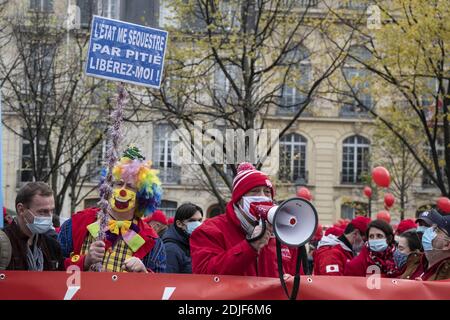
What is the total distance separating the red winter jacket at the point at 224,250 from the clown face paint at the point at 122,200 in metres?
0.65

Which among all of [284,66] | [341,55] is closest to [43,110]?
[284,66]

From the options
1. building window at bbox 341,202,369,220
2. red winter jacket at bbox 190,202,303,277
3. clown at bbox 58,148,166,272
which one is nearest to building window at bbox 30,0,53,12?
clown at bbox 58,148,166,272

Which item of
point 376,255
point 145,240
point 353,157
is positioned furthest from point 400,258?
point 353,157

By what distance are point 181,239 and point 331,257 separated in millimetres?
1771

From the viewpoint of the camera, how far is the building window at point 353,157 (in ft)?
131

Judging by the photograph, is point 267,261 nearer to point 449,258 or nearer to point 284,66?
→ point 449,258

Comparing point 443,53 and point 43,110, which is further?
point 43,110

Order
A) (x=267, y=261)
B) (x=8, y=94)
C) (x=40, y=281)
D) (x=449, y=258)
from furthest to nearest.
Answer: (x=8, y=94)
(x=449, y=258)
(x=267, y=261)
(x=40, y=281)

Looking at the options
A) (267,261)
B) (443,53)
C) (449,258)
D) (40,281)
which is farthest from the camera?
(443,53)

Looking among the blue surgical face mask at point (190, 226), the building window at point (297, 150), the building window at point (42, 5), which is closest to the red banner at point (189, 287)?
the blue surgical face mask at point (190, 226)

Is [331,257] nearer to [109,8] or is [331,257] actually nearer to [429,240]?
[429,240]

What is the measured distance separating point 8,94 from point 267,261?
57.5 ft

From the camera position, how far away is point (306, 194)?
1656cm

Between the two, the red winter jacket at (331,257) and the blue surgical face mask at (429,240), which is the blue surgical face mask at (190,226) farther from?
the blue surgical face mask at (429,240)
